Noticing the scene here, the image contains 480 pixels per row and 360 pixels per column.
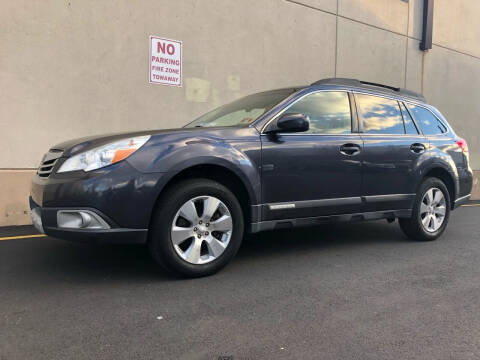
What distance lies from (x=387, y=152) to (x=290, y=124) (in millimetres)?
Answer: 1462

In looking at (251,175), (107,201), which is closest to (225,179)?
(251,175)

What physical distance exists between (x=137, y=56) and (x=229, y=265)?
4837 millimetres

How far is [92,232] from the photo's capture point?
309 cm

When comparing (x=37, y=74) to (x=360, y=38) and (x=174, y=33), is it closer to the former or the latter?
(x=174, y=33)

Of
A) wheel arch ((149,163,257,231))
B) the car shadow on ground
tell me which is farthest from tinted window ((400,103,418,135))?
wheel arch ((149,163,257,231))

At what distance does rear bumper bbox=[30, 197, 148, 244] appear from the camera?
3092 mm

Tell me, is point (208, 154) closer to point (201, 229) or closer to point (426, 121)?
point (201, 229)

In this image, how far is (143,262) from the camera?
3.91m

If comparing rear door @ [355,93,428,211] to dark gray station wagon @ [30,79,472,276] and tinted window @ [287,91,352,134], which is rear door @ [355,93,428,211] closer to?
dark gray station wagon @ [30,79,472,276]

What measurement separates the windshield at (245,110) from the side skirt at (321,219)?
94 cm

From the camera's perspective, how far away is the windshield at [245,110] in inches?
158

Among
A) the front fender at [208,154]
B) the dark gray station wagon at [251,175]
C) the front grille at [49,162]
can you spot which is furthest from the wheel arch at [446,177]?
the front grille at [49,162]

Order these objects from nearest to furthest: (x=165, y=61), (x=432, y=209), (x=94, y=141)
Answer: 1. (x=94, y=141)
2. (x=432, y=209)
3. (x=165, y=61)

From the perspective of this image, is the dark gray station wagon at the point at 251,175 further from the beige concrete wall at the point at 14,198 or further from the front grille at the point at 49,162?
the beige concrete wall at the point at 14,198
